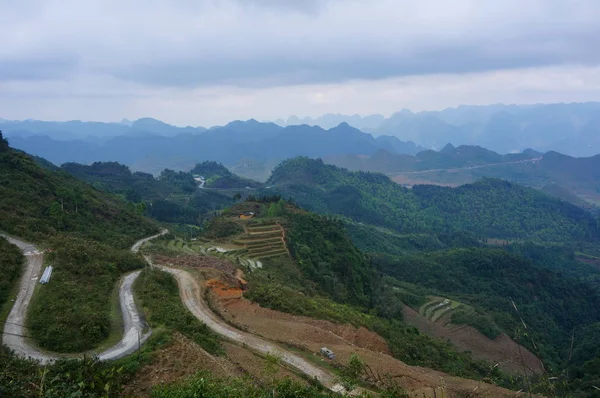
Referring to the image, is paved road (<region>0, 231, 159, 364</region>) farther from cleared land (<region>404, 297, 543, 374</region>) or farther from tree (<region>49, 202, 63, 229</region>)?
cleared land (<region>404, 297, 543, 374</region>)

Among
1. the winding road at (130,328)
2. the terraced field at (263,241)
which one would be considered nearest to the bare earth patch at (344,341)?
the winding road at (130,328)

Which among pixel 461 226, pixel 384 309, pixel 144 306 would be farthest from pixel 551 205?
pixel 144 306

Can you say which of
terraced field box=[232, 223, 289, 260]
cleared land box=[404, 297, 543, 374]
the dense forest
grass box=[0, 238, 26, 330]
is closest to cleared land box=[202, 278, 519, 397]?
the dense forest

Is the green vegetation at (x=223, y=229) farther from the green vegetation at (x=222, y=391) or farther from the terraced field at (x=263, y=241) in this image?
the green vegetation at (x=222, y=391)

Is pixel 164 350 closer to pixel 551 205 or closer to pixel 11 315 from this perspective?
pixel 11 315

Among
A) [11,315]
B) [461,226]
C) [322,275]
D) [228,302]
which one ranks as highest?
[11,315]

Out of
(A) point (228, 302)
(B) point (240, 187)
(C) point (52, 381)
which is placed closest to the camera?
(C) point (52, 381)
